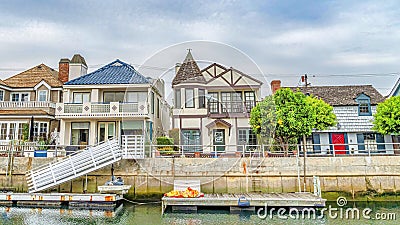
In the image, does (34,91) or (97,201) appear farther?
(34,91)

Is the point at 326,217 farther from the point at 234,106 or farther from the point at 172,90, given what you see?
the point at 172,90

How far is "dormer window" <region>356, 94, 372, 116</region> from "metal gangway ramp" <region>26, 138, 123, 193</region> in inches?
699

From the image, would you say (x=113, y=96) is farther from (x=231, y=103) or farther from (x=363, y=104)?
(x=363, y=104)

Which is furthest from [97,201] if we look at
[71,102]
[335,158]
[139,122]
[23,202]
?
[335,158]

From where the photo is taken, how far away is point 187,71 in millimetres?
9742

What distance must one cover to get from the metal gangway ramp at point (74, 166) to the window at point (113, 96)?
694cm

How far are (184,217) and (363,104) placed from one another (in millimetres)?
17276

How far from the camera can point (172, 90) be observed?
29.6 feet

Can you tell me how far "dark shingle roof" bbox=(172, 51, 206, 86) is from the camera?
29.8 ft

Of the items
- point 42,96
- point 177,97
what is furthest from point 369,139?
point 42,96

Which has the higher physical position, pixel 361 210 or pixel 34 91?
pixel 34 91

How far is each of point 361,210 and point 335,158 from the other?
2789mm

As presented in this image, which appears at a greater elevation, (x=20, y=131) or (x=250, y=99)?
(x=250, y=99)

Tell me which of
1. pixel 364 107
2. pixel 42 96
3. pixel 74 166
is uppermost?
pixel 42 96
